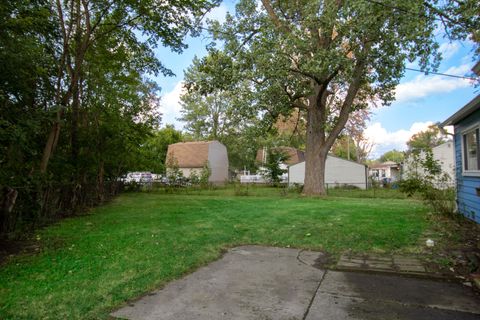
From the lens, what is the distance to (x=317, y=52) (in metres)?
12.1

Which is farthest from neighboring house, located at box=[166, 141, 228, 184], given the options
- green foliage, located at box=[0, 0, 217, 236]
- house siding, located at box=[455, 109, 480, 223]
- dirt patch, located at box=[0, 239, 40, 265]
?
dirt patch, located at box=[0, 239, 40, 265]

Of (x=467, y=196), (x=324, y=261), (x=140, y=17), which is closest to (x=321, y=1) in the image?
(x=140, y=17)

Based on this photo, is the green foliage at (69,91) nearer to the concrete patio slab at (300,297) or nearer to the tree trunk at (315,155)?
the concrete patio slab at (300,297)

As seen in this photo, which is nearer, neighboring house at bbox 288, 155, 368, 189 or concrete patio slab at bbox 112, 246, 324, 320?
concrete patio slab at bbox 112, 246, 324, 320

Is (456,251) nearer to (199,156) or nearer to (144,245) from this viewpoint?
(144,245)

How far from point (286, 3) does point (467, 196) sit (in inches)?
454

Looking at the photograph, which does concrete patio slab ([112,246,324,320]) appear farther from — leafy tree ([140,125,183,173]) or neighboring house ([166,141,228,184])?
neighboring house ([166,141,228,184])

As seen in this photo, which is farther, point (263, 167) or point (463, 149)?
point (263, 167)

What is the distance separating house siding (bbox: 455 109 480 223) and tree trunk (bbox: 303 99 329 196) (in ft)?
25.0

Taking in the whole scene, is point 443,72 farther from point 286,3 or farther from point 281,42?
point 286,3

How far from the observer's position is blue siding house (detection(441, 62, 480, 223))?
7.09 metres

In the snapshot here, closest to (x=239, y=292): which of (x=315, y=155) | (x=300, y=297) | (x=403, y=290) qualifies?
(x=300, y=297)

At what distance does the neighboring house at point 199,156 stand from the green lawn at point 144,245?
24.5 metres

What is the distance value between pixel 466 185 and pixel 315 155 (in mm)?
8533
